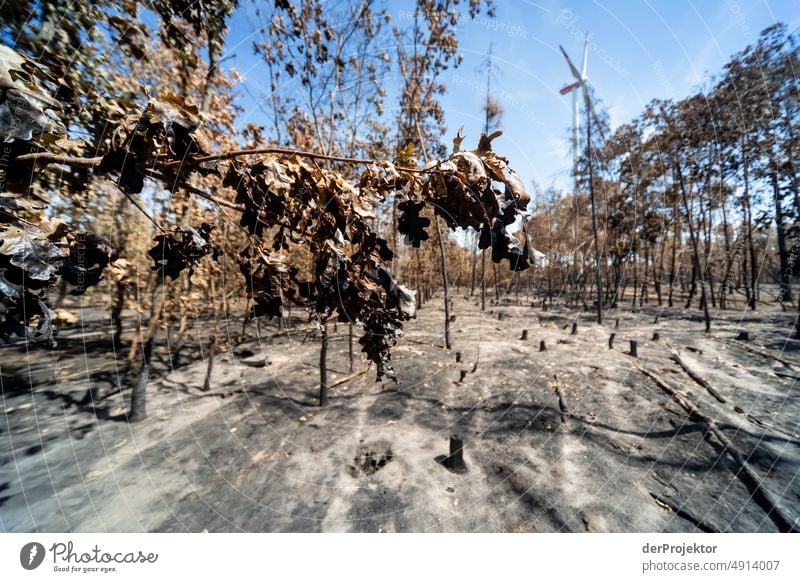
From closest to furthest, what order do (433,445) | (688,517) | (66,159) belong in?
(66,159) < (688,517) < (433,445)

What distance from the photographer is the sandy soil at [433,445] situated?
5379 mm

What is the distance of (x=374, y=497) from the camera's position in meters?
5.73

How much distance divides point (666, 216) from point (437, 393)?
2676 cm

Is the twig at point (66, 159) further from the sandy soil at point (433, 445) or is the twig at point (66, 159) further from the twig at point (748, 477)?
the twig at point (748, 477)

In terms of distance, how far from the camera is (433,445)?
741cm
